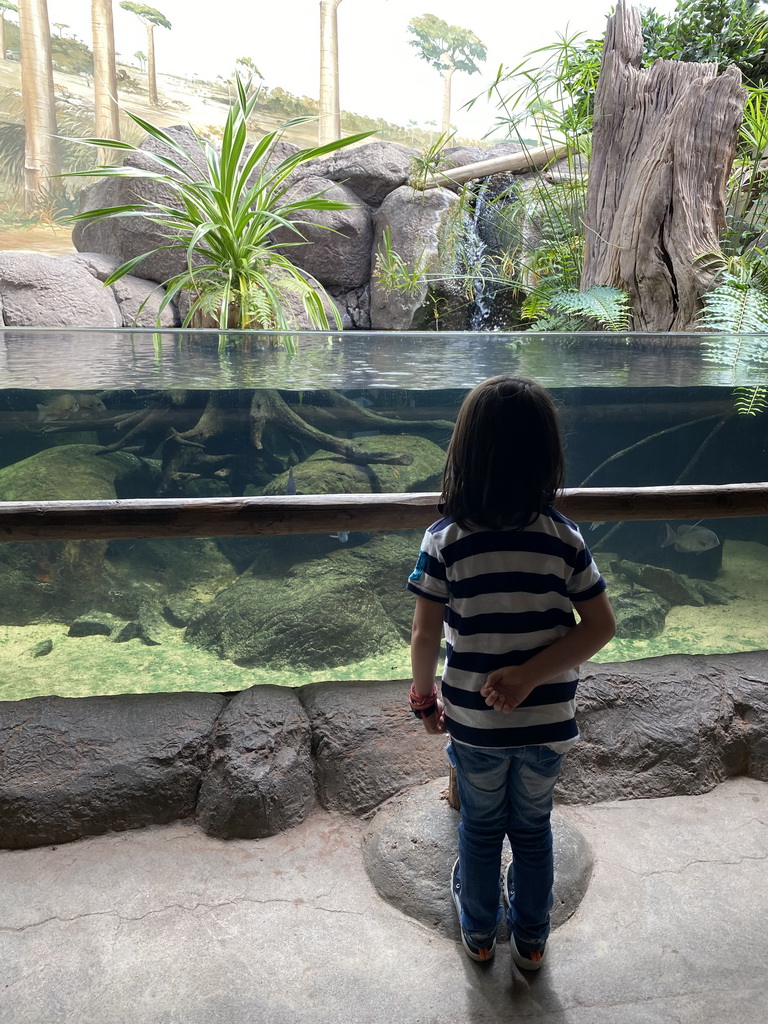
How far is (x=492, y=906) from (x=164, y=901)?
829 millimetres

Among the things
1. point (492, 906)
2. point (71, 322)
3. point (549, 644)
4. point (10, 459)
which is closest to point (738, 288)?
point (549, 644)

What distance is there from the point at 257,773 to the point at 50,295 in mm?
5104

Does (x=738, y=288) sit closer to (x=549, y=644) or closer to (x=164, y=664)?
(x=549, y=644)

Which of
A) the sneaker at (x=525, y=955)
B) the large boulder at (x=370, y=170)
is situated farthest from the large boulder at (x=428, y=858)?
the large boulder at (x=370, y=170)

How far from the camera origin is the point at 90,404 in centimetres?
328

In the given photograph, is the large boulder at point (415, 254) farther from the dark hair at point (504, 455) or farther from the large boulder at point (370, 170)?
the dark hair at point (504, 455)

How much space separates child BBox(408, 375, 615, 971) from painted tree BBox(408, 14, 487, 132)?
12.1 m

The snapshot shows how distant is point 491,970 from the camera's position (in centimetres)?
146

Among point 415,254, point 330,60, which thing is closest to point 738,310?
point 415,254

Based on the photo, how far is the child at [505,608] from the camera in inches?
45.3

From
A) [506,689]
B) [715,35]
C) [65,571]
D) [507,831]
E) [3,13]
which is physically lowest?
[65,571]

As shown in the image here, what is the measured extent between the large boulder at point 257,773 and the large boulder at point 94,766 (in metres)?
0.06

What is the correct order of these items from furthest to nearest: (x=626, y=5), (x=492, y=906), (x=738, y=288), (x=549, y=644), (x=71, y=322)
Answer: (x=71, y=322) < (x=626, y=5) < (x=738, y=288) < (x=492, y=906) < (x=549, y=644)

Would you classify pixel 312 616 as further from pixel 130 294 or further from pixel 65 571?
pixel 130 294
